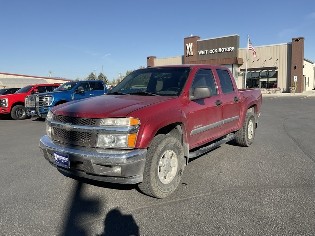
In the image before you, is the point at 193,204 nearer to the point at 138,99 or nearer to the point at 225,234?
the point at 225,234

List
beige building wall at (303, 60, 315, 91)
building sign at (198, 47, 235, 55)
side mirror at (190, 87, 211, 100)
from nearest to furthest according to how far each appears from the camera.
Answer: side mirror at (190, 87, 211, 100) → building sign at (198, 47, 235, 55) → beige building wall at (303, 60, 315, 91)

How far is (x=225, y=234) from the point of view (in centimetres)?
326

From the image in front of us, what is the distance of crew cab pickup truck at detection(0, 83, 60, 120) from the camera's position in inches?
612

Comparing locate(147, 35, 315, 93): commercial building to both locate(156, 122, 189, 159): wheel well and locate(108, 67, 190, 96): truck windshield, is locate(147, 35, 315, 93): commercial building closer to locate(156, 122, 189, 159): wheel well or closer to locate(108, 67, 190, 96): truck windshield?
locate(108, 67, 190, 96): truck windshield

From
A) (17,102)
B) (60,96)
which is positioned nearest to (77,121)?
(60,96)

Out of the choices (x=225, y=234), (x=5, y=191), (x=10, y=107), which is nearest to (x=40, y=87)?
(x=10, y=107)

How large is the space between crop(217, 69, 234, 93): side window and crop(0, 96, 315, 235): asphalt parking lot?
1.42 metres

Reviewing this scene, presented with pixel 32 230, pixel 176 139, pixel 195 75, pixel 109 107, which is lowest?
pixel 32 230

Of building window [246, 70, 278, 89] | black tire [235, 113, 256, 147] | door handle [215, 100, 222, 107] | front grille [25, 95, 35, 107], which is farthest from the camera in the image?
building window [246, 70, 278, 89]

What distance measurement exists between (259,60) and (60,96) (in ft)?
107

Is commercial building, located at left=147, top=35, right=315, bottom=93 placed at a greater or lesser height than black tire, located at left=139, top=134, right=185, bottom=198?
greater

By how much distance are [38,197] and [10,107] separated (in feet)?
41.9

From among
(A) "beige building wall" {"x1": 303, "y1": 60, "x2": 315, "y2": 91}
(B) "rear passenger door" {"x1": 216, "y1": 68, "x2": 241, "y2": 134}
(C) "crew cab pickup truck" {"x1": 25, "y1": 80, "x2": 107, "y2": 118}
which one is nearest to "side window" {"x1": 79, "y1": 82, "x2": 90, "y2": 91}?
(C) "crew cab pickup truck" {"x1": 25, "y1": 80, "x2": 107, "y2": 118}

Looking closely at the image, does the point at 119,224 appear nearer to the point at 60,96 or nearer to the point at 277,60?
the point at 60,96
